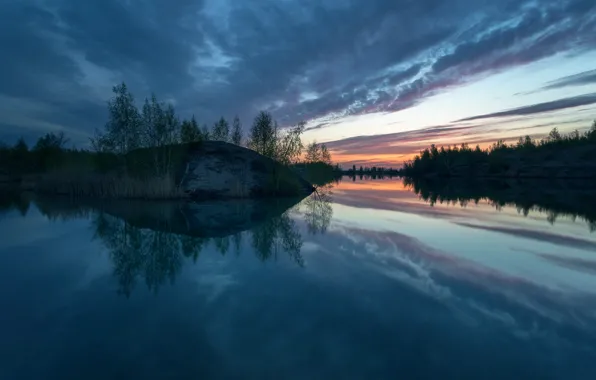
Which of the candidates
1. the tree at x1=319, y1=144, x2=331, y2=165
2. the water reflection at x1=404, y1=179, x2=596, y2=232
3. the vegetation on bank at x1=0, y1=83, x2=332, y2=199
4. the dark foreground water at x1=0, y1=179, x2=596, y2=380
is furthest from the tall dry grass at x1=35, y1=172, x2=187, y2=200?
the tree at x1=319, y1=144, x2=331, y2=165

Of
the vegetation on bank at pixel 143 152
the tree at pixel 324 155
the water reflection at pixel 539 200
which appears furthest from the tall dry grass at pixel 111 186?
the tree at pixel 324 155

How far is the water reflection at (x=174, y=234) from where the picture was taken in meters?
6.96

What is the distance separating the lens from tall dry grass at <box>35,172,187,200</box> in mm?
20016

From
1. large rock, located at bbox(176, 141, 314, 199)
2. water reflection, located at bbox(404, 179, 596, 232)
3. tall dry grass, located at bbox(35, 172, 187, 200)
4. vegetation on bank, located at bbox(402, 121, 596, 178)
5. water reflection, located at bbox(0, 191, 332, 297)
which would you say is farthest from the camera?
vegetation on bank, located at bbox(402, 121, 596, 178)

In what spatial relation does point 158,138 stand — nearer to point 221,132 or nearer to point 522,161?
point 221,132

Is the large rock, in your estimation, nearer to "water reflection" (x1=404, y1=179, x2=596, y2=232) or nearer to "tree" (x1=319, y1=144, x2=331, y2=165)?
"water reflection" (x1=404, y1=179, x2=596, y2=232)

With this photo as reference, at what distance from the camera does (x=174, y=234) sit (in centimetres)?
1020

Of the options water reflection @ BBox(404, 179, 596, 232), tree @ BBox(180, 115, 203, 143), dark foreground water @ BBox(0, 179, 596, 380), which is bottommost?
water reflection @ BBox(404, 179, 596, 232)

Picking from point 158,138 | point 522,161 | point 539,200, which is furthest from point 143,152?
point 522,161

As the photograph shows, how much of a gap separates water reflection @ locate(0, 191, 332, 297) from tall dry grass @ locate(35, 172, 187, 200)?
324 centimetres

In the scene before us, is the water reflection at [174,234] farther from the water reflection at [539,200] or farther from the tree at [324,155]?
the tree at [324,155]

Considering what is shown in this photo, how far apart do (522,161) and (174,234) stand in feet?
265

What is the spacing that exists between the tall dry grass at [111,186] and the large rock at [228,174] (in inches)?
46.2

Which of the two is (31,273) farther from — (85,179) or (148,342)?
(85,179)
